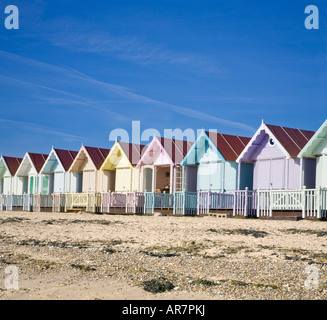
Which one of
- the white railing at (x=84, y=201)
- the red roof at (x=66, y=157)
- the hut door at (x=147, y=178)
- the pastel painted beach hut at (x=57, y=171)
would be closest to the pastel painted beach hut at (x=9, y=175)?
the pastel painted beach hut at (x=57, y=171)

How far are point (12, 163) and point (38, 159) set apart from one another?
4452 millimetres

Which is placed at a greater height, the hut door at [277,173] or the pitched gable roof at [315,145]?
the pitched gable roof at [315,145]

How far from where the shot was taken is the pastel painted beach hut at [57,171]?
3741cm

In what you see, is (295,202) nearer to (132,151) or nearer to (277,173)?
(277,173)

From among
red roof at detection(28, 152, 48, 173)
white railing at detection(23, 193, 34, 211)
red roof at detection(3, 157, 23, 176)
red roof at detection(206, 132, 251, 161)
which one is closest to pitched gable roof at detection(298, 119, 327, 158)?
red roof at detection(206, 132, 251, 161)

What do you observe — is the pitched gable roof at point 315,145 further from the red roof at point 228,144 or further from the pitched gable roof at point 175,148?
the pitched gable roof at point 175,148

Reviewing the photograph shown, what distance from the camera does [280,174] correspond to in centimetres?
2412

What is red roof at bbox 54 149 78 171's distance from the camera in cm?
3717

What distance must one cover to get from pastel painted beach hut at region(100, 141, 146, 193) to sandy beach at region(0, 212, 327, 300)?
15710 mm

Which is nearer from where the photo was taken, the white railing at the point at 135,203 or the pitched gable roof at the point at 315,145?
the pitched gable roof at the point at 315,145

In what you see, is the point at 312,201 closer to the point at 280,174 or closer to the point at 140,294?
the point at 280,174

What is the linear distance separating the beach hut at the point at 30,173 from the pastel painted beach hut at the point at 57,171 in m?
0.60
